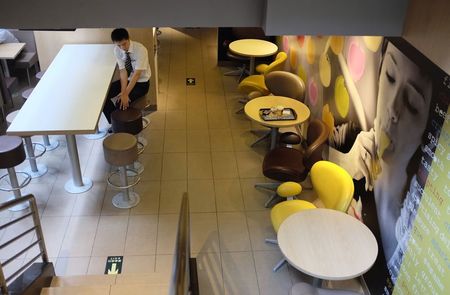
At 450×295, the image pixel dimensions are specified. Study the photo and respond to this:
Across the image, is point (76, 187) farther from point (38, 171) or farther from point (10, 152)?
point (10, 152)

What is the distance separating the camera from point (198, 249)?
4949 mm

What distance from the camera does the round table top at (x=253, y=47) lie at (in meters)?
7.72

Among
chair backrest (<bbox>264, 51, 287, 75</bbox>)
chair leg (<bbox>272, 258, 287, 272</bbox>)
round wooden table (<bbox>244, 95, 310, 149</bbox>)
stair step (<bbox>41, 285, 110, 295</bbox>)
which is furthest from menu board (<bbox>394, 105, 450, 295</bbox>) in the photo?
chair backrest (<bbox>264, 51, 287, 75</bbox>)

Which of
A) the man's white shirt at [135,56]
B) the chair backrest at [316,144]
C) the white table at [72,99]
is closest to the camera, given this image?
the white table at [72,99]

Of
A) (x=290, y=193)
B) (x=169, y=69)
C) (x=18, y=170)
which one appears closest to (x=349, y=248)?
(x=290, y=193)

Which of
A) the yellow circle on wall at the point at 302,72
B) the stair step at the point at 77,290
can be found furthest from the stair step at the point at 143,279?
the yellow circle on wall at the point at 302,72

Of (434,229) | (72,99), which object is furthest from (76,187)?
(434,229)

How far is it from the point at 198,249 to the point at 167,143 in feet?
7.07

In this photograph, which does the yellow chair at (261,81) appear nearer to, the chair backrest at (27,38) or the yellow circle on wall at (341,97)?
the yellow circle on wall at (341,97)

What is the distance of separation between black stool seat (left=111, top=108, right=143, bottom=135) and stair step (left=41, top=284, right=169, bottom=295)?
2.30 meters

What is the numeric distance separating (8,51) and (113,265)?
14.5ft

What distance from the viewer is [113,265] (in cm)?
473

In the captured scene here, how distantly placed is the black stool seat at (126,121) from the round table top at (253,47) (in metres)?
2.58

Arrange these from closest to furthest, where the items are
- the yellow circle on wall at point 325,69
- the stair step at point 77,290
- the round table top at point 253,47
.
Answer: the stair step at point 77,290, the yellow circle on wall at point 325,69, the round table top at point 253,47
